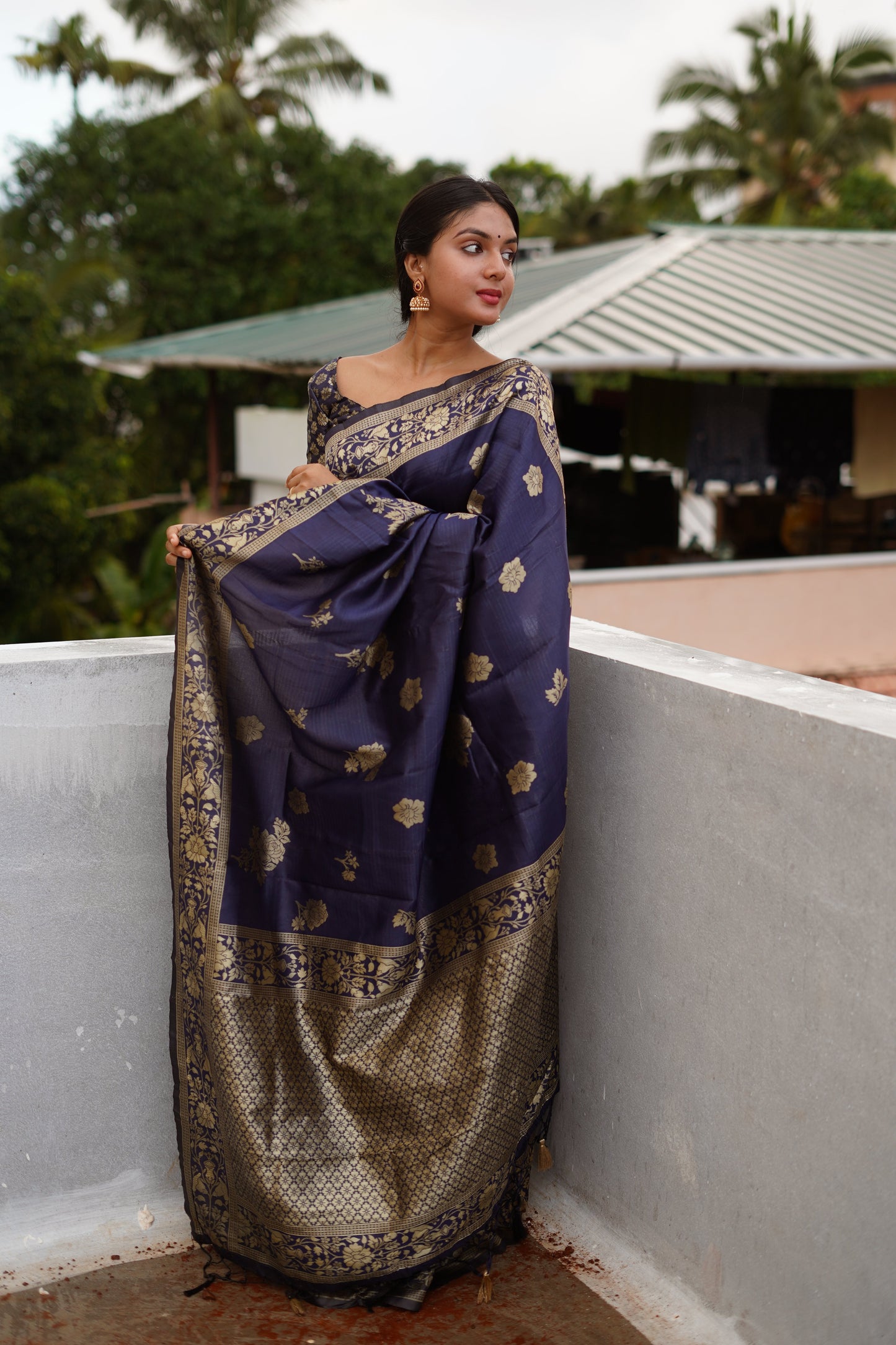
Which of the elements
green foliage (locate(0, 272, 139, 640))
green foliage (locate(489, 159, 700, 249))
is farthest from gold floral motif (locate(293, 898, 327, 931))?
green foliage (locate(489, 159, 700, 249))

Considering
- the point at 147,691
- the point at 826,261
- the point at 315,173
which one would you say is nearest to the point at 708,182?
the point at 315,173

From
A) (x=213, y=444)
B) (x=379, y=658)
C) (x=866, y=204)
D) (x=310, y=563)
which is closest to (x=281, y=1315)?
(x=379, y=658)

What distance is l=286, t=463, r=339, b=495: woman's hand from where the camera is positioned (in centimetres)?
222

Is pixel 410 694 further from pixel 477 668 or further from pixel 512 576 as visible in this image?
pixel 512 576

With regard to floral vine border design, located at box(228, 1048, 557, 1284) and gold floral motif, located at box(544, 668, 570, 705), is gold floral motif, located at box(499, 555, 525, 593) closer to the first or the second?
gold floral motif, located at box(544, 668, 570, 705)

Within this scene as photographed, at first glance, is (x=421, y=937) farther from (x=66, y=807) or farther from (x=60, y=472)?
(x=60, y=472)

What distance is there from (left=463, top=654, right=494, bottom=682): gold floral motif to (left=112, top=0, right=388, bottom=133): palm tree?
21.1 m

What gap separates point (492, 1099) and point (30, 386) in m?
11.7

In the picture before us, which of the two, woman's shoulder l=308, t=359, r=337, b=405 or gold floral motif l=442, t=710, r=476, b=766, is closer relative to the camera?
gold floral motif l=442, t=710, r=476, b=766

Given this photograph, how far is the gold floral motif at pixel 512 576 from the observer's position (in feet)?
6.70

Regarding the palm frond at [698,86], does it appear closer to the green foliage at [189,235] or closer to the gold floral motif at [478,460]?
the green foliage at [189,235]

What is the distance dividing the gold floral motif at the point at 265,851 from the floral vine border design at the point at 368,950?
0.10 meters

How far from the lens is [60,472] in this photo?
41.6 ft

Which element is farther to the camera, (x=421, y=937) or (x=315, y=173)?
(x=315, y=173)
